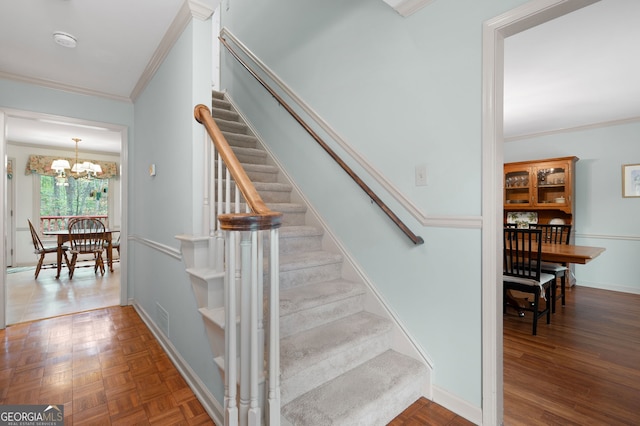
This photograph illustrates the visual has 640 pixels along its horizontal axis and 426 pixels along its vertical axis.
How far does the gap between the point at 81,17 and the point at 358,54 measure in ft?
6.17

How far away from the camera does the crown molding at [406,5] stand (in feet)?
5.73

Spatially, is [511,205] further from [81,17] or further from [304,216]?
[81,17]

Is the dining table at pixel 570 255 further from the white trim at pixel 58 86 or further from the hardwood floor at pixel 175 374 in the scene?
the white trim at pixel 58 86

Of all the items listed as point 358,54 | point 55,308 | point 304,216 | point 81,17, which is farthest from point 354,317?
point 55,308

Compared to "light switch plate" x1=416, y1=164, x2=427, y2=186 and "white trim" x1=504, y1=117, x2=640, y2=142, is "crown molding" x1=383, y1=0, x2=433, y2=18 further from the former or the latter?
"white trim" x1=504, y1=117, x2=640, y2=142

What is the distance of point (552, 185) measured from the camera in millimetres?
4660

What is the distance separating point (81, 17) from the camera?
196cm

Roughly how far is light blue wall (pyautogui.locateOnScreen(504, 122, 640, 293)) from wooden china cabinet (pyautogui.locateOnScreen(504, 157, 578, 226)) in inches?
8.0

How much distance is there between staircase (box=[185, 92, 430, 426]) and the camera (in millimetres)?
1423

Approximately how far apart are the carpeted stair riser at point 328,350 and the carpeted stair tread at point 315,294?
0.15m

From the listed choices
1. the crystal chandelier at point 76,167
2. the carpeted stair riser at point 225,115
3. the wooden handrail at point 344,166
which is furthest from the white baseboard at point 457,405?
the crystal chandelier at point 76,167

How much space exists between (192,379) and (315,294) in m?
0.93

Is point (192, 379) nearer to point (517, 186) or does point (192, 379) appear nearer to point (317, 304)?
point (317, 304)

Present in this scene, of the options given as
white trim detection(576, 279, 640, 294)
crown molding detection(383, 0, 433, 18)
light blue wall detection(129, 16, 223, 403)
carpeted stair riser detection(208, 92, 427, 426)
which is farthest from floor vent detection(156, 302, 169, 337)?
white trim detection(576, 279, 640, 294)
